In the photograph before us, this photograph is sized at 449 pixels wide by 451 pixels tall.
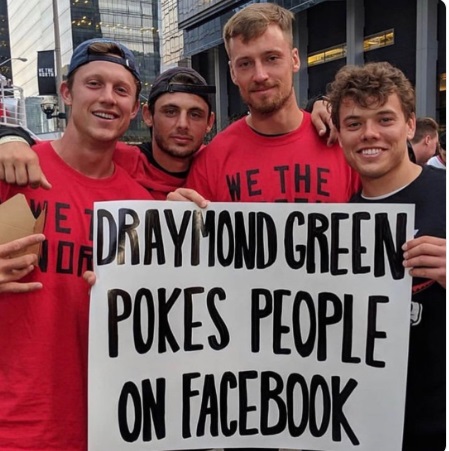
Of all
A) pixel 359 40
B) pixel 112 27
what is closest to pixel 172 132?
pixel 359 40

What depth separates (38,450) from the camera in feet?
6.83

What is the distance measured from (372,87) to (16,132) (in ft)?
5.11

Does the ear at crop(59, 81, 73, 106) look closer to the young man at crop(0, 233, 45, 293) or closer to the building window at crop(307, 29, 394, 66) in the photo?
the young man at crop(0, 233, 45, 293)

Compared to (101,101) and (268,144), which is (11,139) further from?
(268,144)

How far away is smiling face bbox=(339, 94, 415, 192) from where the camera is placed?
85.7 inches

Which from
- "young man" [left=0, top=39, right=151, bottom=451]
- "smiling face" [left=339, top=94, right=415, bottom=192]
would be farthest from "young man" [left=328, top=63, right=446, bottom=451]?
"young man" [left=0, top=39, right=151, bottom=451]

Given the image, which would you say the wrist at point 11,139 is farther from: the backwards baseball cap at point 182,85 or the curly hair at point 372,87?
the curly hair at point 372,87

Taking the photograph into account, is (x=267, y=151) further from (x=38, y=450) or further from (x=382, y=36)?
(x=382, y=36)

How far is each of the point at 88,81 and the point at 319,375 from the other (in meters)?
1.68

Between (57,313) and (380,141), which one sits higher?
(380,141)

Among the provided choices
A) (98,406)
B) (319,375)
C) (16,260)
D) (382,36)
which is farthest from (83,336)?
(382,36)

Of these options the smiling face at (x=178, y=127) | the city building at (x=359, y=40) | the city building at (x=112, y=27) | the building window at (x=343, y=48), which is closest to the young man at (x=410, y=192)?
the smiling face at (x=178, y=127)

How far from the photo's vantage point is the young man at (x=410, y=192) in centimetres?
209

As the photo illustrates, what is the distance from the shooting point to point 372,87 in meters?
2.21
